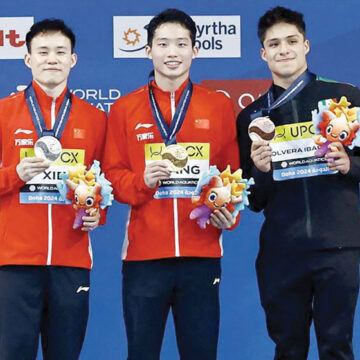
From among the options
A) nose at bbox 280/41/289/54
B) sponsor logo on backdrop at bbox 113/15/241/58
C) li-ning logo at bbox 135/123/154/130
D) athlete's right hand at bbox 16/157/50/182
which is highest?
sponsor logo on backdrop at bbox 113/15/241/58

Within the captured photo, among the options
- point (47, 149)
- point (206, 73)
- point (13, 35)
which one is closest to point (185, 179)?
point (47, 149)

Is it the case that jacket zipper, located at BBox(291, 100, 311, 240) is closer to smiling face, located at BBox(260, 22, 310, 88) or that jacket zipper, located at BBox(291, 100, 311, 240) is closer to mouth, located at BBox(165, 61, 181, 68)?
smiling face, located at BBox(260, 22, 310, 88)

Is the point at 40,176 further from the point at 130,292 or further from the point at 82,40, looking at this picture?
the point at 82,40

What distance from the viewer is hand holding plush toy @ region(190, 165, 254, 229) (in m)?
3.27

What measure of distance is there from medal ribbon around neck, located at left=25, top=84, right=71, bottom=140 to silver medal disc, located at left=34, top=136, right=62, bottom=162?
0.11 metres

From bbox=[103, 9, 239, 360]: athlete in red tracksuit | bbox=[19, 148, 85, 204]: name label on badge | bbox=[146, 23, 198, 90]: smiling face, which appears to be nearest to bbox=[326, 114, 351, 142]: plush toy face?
bbox=[103, 9, 239, 360]: athlete in red tracksuit

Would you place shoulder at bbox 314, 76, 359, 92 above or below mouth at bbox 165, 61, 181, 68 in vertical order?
below

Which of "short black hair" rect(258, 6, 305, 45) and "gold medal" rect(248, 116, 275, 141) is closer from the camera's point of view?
"gold medal" rect(248, 116, 275, 141)

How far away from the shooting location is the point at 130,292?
11.1ft

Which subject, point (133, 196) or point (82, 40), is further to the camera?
point (82, 40)

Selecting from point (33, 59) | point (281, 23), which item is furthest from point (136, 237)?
point (281, 23)

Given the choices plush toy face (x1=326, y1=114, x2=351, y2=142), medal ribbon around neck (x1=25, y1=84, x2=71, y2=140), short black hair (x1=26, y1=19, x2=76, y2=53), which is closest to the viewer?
plush toy face (x1=326, y1=114, x2=351, y2=142)

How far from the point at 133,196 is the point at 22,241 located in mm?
496

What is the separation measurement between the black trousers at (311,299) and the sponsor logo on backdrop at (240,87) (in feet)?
4.86
